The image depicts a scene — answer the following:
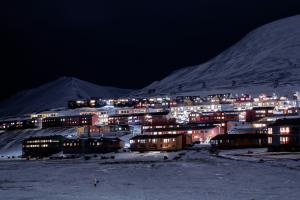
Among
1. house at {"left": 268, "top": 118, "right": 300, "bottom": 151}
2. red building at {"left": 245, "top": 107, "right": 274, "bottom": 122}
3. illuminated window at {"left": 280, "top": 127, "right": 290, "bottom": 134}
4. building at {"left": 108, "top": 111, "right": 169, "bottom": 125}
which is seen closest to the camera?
house at {"left": 268, "top": 118, "right": 300, "bottom": 151}

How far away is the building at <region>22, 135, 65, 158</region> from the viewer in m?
108

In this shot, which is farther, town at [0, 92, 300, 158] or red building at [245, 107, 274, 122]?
red building at [245, 107, 274, 122]

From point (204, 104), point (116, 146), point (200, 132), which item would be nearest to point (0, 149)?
point (116, 146)

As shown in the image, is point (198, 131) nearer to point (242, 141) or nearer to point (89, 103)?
point (242, 141)

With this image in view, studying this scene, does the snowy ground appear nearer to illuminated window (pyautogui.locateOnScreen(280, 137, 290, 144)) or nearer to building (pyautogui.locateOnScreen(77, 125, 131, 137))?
illuminated window (pyautogui.locateOnScreen(280, 137, 290, 144))

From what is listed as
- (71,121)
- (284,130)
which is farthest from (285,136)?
(71,121)

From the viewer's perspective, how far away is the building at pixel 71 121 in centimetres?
13750

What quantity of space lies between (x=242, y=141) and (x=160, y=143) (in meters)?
15.2

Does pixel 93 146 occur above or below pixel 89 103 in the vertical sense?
below

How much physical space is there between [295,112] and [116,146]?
4477 cm

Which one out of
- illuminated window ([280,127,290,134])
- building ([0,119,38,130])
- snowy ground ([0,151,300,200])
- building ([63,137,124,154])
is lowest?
snowy ground ([0,151,300,200])

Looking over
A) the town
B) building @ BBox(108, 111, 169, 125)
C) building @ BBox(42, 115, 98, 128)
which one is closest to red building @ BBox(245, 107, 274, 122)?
the town

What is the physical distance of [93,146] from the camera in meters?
99.6

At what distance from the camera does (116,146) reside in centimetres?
9806
